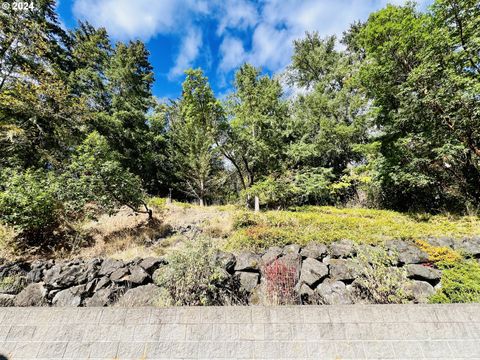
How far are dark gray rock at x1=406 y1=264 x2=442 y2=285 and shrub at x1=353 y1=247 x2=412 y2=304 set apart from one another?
0.83 metres

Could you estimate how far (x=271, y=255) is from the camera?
15.4 ft

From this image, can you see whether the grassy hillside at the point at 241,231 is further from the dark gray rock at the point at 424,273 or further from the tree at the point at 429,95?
the tree at the point at 429,95

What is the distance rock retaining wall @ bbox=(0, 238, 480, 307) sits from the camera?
12.4 feet

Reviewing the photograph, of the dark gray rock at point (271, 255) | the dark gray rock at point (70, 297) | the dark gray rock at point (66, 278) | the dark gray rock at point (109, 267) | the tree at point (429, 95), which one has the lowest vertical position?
the dark gray rock at point (70, 297)

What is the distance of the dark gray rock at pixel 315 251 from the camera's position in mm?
4754

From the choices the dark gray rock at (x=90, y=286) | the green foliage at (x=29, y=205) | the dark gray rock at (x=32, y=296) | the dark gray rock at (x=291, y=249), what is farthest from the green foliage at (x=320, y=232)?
the green foliage at (x=29, y=205)

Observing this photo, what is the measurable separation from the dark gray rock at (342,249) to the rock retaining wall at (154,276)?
0.07 ft

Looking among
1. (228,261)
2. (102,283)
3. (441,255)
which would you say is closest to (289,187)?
(441,255)

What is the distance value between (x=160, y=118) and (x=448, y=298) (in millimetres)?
17896

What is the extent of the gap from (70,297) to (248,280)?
11.0ft

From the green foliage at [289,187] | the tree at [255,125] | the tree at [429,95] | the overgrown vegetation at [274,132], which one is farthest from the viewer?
the tree at [255,125]

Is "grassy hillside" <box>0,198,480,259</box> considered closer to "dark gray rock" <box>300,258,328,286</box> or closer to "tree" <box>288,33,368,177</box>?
"dark gray rock" <box>300,258,328,286</box>

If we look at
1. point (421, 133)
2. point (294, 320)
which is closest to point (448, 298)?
point (294, 320)

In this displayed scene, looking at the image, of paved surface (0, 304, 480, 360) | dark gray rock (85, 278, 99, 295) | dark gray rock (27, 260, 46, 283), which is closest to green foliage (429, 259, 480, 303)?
paved surface (0, 304, 480, 360)
